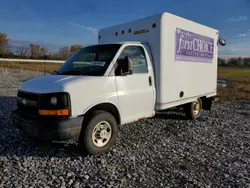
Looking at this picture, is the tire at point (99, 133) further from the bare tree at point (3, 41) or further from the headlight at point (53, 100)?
the bare tree at point (3, 41)

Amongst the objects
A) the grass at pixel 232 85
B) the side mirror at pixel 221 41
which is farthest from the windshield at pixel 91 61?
the grass at pixel 232 85

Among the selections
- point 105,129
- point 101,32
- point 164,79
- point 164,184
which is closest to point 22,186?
point 105,129

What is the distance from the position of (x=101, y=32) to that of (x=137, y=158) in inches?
168

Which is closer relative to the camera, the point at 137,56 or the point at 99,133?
the point at 99,133

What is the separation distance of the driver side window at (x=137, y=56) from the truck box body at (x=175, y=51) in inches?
13.0

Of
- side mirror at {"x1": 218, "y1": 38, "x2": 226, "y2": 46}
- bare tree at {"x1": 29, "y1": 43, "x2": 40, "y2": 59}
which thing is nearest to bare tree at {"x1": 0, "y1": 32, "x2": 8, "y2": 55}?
bare tree at {"x1": 29, "y1": 43, "x2": 40, "y2": 59}

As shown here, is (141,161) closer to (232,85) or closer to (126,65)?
(126,65)

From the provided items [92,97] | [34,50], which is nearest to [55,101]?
[92,97]

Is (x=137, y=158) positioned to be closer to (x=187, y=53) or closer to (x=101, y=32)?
(x=187, y=53)

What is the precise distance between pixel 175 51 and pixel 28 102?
368cm

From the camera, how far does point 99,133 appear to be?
14.6 ft

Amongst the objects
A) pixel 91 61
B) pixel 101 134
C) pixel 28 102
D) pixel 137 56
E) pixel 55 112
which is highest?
pixel 137 56

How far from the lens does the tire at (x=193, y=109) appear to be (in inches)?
279

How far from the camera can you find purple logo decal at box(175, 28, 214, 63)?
19.5 ft
